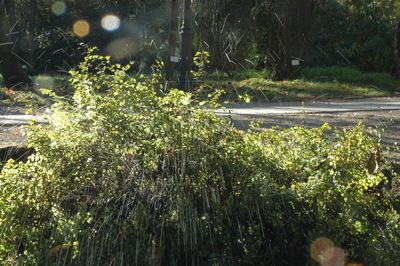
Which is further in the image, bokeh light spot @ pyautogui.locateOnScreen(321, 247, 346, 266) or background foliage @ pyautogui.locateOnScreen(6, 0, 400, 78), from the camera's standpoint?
background foliage @ pyautogui.locateOnScreen(6, 0, 400, 78)

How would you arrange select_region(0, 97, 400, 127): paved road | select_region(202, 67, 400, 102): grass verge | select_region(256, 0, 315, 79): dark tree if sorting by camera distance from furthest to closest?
1. select_region(256, 0, 315, 79): dark tree
2. select_region(202, 67, 400, 102): grass verge
3. select_region(0, 97, 400, 127): paved road

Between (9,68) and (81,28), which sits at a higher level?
(9,68)

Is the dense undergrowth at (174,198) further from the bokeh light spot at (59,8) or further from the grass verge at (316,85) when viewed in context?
the bokeh light spot at (59,8)

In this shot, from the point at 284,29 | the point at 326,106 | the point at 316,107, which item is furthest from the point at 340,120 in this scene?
the point at 284,29

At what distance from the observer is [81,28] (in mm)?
30797

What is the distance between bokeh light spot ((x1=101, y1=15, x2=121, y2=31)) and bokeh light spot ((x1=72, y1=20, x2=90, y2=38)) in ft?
2.55

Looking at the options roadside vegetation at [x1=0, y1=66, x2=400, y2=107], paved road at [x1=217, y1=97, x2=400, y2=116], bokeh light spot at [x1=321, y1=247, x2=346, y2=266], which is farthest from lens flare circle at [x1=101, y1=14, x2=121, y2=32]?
bokeh light spot at [x1=321, y1=247, x2=346, y2=266]

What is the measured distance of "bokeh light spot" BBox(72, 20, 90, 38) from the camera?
101 ft

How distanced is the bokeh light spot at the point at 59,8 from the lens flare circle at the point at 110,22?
2.21 metres

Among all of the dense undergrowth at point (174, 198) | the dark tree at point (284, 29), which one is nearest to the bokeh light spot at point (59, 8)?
the dark tree at point (284, 29)

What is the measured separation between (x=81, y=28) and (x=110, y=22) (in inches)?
55.9

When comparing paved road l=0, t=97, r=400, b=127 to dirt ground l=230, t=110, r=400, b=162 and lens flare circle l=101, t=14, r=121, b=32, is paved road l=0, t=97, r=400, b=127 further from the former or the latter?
lens flare circle l=101, t=14, r=121, b=32

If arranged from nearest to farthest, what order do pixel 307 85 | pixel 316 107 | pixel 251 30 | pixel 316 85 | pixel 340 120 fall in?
pixel 340 120 → pixel 316 107 → pixel 307 85 → pixel 316 85 → pixel 251 30

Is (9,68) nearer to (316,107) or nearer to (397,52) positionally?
(316,107)
